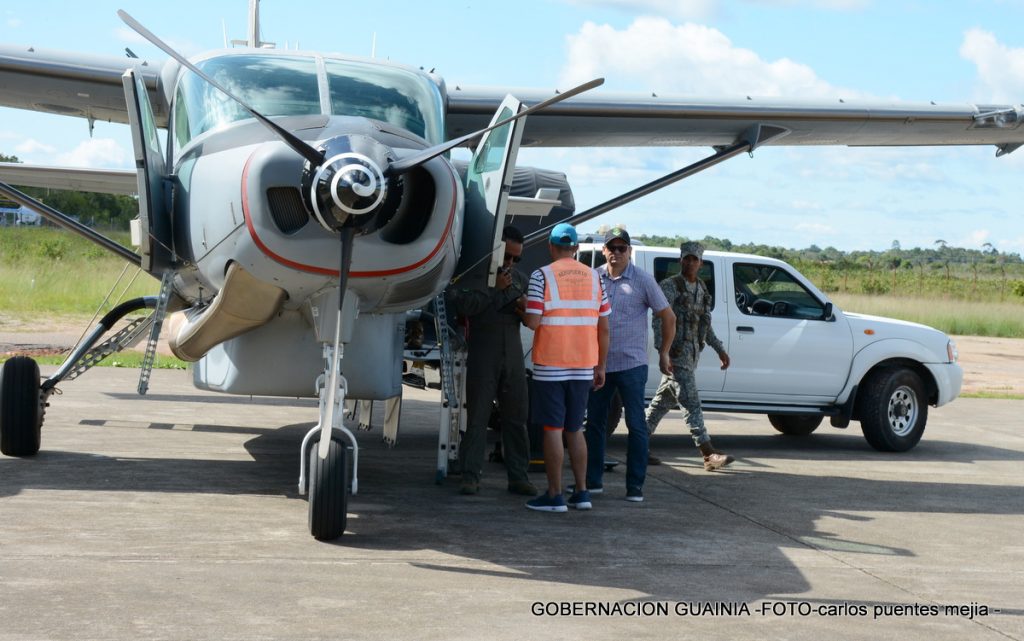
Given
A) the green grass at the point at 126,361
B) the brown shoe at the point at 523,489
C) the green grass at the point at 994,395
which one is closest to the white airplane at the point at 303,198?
the brown shoe at the point at 523,489

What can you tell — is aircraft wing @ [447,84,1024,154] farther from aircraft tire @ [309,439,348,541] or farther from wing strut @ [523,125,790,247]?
aircraft tire @ [309,439,348,541]

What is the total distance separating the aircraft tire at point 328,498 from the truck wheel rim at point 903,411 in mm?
7155

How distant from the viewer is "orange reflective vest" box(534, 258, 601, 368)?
7.77 m

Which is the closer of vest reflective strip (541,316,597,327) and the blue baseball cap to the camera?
vest reflective strip (541,316,597,327)

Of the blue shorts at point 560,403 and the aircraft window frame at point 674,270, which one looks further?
the aircraft window frame at point 674,270

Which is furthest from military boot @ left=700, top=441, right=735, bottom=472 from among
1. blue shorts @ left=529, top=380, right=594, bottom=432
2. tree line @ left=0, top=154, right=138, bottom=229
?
tree line @ left=0, top=154, right=138, bottom=229

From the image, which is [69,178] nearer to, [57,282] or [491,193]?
[491,193]

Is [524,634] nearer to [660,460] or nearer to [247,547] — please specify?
[247,547]

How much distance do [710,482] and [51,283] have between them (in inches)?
949

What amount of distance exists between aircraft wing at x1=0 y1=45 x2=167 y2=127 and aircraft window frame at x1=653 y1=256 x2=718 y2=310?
15.9 feet

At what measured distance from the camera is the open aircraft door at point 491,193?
725 centimetres

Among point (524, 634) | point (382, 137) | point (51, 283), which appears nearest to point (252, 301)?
point (382, 137)

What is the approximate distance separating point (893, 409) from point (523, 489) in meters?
5.20

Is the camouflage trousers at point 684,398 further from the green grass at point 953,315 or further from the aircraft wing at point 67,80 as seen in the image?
the green grass at point 953,315
